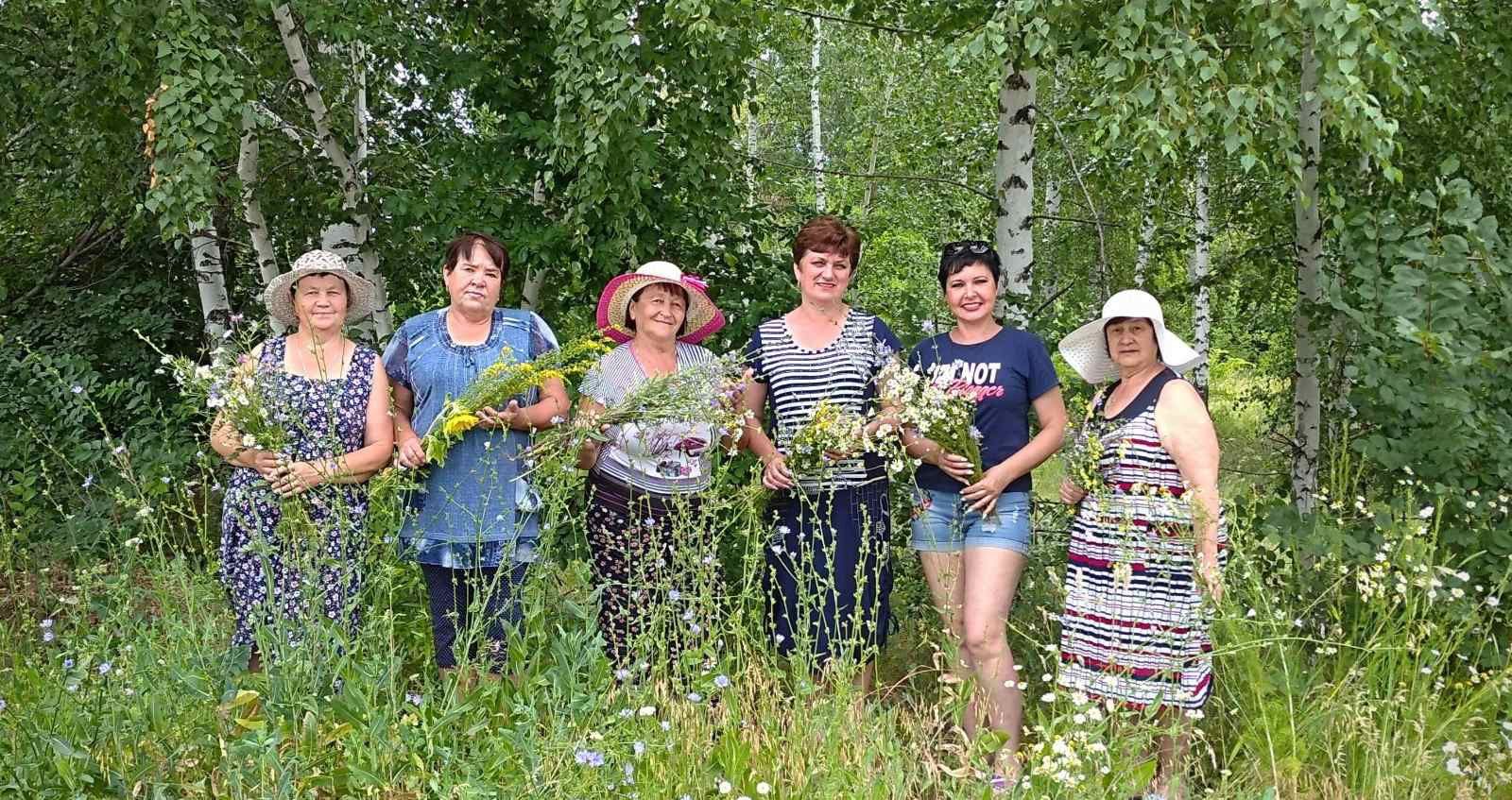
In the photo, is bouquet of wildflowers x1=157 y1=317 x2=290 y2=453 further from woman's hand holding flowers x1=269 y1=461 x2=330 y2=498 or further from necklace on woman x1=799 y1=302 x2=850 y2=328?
necklace on woman x1=799 y1=302 x2=850 y2=328

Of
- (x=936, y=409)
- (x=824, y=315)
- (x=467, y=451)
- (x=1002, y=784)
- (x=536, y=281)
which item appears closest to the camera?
(x=1002, y=784)

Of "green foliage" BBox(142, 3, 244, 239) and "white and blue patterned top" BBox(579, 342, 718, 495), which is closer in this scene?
"white and blue patterned top" BBox(579, 342, 718, 495)

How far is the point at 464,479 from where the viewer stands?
344 centimetres

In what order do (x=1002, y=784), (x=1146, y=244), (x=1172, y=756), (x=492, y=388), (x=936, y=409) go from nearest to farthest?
(x=1002, y=784) < (x=1172, y=756) < (x=492, y=388) < (x=936, y=409) < (x=1146, y=244)

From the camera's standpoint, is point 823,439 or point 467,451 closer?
point 823,439

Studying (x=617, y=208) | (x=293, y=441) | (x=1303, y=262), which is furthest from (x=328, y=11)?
(x=1303, y=262)

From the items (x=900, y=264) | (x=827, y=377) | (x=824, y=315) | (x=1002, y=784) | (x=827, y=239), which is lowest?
(x=1002, y=784)

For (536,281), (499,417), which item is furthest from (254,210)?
(499,417)

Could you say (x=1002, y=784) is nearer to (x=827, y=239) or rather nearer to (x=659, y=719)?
(x=659, y=719)

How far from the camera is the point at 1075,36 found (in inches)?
153

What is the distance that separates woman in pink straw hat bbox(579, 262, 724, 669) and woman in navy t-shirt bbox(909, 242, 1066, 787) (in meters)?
0.75

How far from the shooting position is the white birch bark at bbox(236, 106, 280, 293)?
20.4 ft

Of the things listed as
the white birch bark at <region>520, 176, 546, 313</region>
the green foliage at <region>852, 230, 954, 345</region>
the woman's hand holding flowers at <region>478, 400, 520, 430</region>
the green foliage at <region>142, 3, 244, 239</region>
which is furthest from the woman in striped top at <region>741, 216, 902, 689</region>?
the green foliage at <region>852, 230, 954, 345</region>

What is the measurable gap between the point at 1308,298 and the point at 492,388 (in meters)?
3.75
